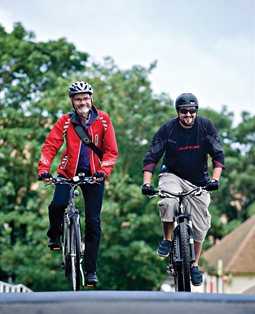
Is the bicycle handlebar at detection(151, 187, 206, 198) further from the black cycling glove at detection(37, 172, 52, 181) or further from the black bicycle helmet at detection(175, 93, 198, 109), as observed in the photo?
the black cycling glove at detection(37, 172, 52, 181)

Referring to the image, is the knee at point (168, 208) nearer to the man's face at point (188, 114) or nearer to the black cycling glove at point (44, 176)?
the man's face at point (188, 114)

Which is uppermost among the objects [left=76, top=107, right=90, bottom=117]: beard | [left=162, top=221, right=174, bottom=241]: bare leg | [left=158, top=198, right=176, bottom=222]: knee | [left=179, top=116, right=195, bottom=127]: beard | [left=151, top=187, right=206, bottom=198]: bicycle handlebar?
[left=76, top=107, right=90, bottom=117]: beard

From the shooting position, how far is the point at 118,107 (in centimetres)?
3133

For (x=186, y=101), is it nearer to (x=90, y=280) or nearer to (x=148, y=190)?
(x=148, y=190)

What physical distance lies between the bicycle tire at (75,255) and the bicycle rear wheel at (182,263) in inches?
33.9

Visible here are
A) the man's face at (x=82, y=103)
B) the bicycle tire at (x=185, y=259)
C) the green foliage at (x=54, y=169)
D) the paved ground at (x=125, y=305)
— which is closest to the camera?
the paved ground at (x=125, y=305)

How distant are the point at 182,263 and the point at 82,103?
166cm

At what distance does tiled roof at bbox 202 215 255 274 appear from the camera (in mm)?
54000

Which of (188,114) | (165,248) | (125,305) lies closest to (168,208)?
(165,248)

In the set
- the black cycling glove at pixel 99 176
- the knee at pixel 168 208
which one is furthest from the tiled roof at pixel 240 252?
the black cycling glove at pixel 99 176

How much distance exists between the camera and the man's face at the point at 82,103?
7699mm

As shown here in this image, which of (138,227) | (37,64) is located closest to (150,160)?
(138,227)

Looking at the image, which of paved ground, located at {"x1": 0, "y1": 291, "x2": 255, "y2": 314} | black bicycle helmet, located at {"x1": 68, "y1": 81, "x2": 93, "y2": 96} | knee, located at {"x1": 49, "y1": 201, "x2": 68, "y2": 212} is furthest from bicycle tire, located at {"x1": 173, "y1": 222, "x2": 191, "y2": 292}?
paved ground, located at {"x1": 0, "y1": 291, "x2": 255, "y2": 314}

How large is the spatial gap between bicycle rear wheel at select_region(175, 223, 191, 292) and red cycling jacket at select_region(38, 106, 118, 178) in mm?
852
